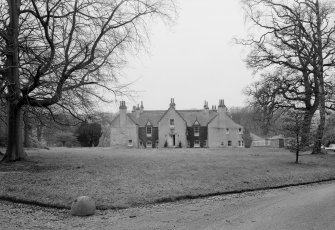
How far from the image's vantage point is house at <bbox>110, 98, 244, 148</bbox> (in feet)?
226

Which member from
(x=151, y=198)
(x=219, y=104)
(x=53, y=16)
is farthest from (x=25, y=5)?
(x=219, y=104)

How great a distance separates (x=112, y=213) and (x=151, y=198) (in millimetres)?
2172

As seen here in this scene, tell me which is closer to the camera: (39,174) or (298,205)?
(298,205)

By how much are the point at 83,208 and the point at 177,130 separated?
187ft

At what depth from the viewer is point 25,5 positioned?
21.6m

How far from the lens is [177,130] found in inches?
2714

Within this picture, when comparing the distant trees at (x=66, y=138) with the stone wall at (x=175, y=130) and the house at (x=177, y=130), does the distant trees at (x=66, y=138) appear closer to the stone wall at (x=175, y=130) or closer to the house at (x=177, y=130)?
the house at (x=177, y=130)

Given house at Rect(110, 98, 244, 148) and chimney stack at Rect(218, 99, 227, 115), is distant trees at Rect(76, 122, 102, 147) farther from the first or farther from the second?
chimney stack at Rect(218, 99, 227, 115)

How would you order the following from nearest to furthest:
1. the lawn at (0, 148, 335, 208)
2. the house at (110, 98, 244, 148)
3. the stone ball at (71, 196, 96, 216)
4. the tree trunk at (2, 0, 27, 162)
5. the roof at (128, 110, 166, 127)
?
the stone ball at (71, 196, 96, 216)
the lawn at (0, 148, 335, 208)
the tree trunk at (2, 0, 27, 162)
the house at (110, 98, 244, 148)
the roof at (128, 110, 166, 127)

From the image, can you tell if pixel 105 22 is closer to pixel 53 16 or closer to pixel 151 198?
pixel 53 16

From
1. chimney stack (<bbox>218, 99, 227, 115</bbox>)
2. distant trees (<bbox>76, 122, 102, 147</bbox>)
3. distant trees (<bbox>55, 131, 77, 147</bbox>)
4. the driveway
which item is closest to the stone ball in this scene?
the driveway

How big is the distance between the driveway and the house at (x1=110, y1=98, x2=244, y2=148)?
5399 cm

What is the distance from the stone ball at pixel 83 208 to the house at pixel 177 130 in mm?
56017

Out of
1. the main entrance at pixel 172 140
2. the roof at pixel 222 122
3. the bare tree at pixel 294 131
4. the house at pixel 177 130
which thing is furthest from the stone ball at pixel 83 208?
the roof at pixel 222 122
